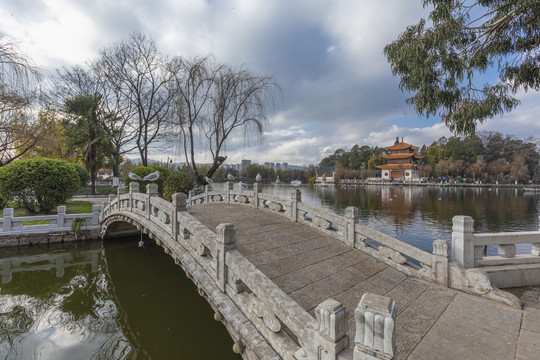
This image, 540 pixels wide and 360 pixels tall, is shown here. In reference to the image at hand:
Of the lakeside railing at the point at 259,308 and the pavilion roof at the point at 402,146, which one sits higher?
the pavilion roof at the point at 402,146

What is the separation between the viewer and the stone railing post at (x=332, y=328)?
1.72 meters

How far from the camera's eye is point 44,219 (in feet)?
32.1

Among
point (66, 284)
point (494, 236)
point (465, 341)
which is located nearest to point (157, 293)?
point (66, 284)

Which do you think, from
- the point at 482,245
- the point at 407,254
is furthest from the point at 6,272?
the point at 482,245

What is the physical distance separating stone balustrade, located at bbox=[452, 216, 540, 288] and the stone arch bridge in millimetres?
20

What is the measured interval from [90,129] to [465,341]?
24.6 m

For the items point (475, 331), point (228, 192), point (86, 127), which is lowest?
point (475, 331)

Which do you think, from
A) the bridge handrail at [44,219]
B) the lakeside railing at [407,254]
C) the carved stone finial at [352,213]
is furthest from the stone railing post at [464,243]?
the bridge handrail at [44,219]

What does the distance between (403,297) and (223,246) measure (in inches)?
111

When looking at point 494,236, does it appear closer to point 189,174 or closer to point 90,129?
point 189,174

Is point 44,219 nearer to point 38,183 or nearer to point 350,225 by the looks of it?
point 38,183

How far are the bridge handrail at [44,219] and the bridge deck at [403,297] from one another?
28.4 feet

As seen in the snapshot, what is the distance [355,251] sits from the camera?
16.5ft

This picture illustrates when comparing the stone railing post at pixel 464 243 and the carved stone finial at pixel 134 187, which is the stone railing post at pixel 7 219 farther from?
the stone railing post at pixel 464 243
